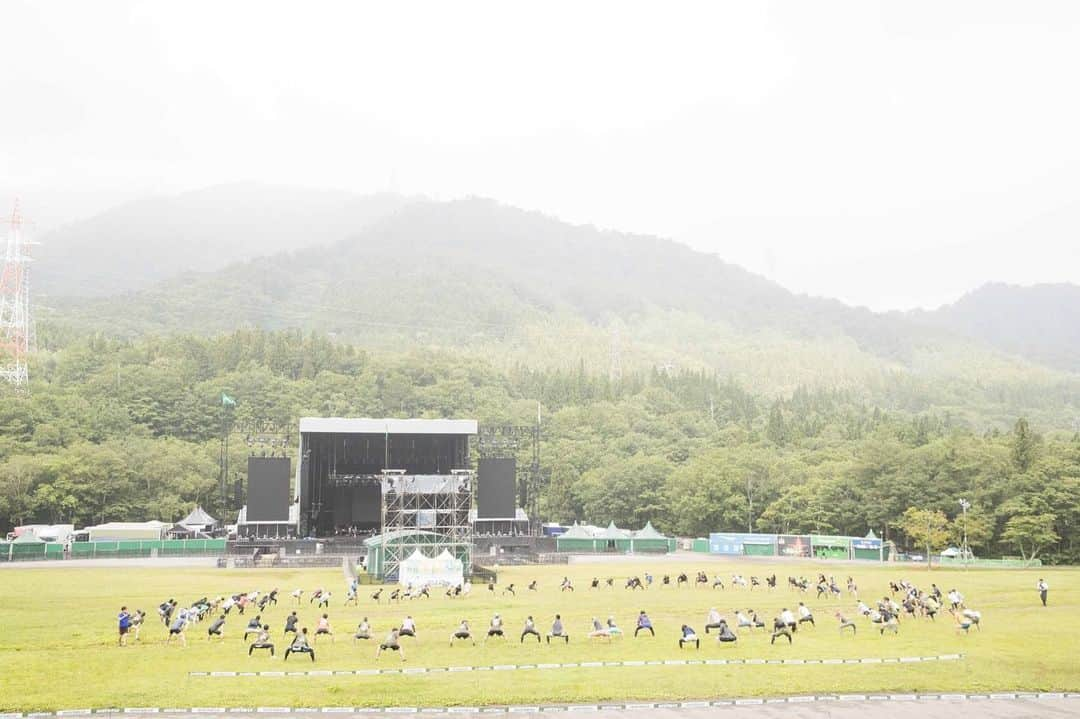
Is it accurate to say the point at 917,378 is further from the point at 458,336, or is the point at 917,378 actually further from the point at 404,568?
the point at 404,568

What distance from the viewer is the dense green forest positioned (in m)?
54.4

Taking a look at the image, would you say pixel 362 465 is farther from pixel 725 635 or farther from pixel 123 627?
pixel 725 635

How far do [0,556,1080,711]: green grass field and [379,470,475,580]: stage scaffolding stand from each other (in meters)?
5.44

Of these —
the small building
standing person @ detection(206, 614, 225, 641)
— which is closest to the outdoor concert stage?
the small building

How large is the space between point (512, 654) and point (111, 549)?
1539 inches

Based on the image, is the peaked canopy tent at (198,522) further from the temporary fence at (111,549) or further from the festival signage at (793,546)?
the festival signage at (793,546)

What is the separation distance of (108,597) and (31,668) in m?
13.2

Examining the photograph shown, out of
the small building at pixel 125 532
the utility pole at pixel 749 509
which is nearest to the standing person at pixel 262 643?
the small building at pixel 125 532

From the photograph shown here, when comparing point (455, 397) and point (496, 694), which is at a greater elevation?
point (455, 397)

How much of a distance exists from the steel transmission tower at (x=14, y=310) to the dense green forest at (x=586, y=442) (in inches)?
108

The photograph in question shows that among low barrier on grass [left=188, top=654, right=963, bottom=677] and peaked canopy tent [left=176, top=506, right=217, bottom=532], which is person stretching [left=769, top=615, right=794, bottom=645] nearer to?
low barrier on grass [left=188, top=654, right=963, bottom=677]

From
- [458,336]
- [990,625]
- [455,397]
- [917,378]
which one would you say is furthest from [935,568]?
[458,336]

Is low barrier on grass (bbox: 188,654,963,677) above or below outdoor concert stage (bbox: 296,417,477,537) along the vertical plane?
below

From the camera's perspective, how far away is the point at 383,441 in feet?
180
